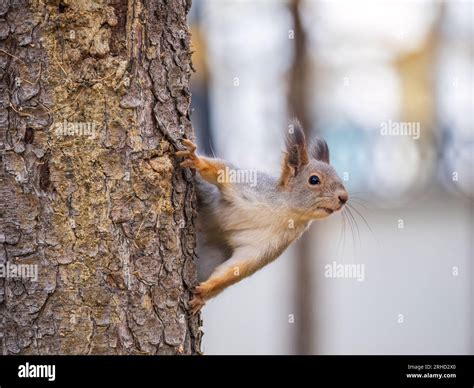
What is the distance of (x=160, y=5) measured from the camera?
2.18 meters

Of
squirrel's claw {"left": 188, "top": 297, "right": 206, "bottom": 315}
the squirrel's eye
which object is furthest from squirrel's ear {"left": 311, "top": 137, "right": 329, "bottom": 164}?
squirrel's claw {"left": 188, "top": 297, "right": 206, "bottom": 315}

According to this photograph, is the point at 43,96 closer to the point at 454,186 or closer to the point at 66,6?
the point at 66,6

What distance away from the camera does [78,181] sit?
6.61 ft

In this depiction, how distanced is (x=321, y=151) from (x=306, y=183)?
0.36 meters

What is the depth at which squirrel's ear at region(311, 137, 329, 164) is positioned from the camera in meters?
3.27

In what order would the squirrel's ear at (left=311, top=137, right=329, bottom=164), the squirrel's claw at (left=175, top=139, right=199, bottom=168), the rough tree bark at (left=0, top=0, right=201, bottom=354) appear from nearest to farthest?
the rough tree bark at (left=0, top=0, right=201, bottom=354) → the squirrel's claw at (left=175, top=139, right=199, bottom=168) → the squirrel's ear at (left=311, top=137, right=329, bottom=164)

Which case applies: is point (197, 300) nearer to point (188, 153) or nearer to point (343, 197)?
point (188, 153)

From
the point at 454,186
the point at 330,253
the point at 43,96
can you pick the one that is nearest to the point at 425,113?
the point at 454,186

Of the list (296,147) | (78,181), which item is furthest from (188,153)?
(296,147)

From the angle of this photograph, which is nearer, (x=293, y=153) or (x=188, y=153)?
(x=188, y=153)

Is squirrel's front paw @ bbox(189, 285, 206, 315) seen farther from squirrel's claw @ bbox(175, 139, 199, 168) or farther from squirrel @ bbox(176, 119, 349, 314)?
squirrel's claw @ bbox(175, 139, 199, 168)

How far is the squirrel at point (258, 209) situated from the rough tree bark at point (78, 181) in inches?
20.1

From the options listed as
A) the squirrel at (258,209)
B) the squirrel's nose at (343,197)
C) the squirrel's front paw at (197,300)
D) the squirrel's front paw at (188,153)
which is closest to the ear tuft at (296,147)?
the squirrel at (258,209)

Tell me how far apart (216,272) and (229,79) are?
2637 mm
